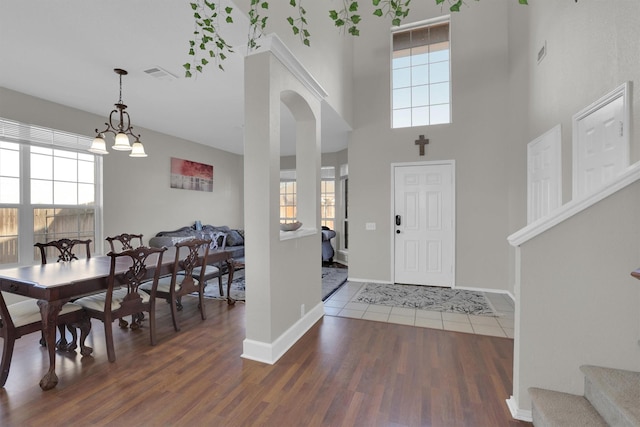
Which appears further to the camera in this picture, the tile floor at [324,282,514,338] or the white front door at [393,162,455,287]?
the white front door at [393,162,455,287]

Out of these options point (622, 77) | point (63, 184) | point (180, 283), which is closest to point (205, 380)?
point (180, 283)

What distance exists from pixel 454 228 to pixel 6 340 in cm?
497

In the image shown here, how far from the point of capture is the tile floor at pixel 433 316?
3113 millimetres

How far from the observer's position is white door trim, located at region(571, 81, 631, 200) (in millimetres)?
1927

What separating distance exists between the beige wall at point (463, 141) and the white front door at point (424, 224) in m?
0.13

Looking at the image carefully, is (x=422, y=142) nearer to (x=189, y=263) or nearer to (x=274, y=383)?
(x=189, y=263)

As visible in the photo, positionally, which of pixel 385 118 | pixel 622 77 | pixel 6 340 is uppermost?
pixel 385 118

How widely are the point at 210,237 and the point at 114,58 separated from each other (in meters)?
3.52

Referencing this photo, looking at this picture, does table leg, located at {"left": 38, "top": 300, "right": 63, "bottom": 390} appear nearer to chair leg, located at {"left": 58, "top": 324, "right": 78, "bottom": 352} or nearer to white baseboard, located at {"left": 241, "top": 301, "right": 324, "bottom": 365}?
chair leg, located at {"left": 58, "top": 324, "right": 78, "bottom": 352}

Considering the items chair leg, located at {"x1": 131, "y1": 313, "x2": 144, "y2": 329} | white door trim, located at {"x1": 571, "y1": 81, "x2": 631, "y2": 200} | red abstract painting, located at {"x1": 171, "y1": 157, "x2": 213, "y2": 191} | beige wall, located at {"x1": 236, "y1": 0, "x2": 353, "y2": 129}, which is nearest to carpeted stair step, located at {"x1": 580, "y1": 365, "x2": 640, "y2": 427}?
white door trim, located at {"x1": 571, "y1": 81, "x2": 631, "y2": 200}

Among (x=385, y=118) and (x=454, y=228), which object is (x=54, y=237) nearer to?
(x=385, y=118)

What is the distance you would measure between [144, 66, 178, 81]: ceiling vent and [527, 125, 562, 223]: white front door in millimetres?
3988

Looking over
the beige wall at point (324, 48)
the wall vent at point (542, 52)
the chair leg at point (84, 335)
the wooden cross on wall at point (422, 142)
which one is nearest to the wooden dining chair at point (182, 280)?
the chair leg at point (84, 335)

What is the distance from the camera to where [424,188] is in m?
4.75
